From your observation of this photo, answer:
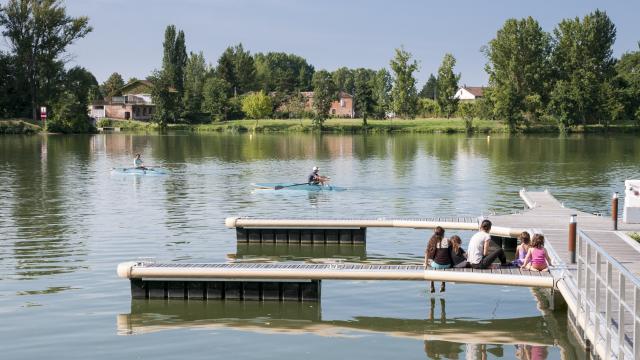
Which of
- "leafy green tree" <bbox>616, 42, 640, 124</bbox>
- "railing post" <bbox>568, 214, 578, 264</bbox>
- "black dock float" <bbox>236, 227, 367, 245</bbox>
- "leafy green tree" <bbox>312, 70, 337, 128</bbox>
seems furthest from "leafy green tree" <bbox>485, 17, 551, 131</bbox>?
"railing post" <bbox>568, 214, 578, 264</bbox>

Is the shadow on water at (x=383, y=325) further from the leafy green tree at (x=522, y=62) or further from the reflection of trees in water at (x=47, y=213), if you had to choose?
the leafy green tree at (x=522, y=62)

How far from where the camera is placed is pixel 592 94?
132750mm

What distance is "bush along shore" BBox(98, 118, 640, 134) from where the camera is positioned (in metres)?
136

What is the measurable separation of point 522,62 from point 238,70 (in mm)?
74303

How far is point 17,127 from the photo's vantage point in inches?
4966

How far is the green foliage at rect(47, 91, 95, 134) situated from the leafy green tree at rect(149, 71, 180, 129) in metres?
17.9

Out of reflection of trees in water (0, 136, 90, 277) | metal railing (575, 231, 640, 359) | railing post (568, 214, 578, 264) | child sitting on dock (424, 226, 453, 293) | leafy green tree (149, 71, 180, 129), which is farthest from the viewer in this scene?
leafy green tree (149, 71, 180, 129)

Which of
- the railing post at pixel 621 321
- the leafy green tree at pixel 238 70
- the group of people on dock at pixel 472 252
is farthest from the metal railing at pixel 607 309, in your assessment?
the leafy green tree at pixel 238 70

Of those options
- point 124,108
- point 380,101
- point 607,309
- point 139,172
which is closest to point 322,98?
point 380,101

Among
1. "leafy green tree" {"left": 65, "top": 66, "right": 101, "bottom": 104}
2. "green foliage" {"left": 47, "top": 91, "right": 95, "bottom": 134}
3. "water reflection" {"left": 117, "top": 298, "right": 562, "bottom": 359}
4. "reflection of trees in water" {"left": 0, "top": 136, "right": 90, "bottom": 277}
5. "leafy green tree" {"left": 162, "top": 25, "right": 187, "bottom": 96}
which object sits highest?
"leafy green tree" {"left": 162, "top": 25, "right": 187, "bottom": 96}

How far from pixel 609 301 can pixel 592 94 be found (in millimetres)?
128061

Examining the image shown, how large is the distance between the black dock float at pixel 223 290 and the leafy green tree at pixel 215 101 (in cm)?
14214

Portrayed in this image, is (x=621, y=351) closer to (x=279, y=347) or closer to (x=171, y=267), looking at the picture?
(x=279, y=347)

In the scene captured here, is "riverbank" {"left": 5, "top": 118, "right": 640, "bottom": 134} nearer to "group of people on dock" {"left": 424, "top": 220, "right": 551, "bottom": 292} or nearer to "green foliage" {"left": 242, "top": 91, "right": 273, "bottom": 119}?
"green foliage" {"left": 242, "top": 91, "right": 273, "bottom": 119}
